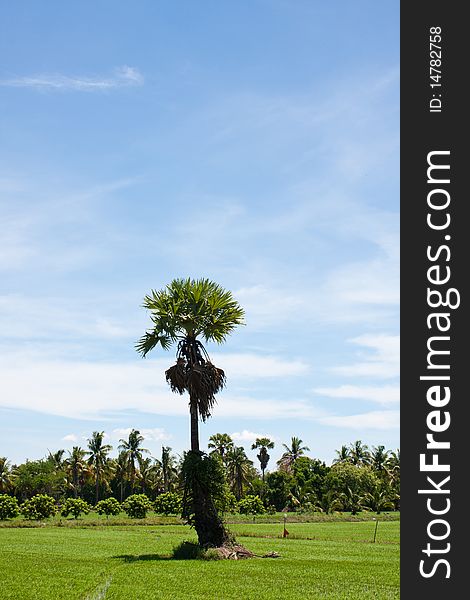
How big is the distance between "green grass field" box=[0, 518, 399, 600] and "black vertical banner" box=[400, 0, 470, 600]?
9.45 metres

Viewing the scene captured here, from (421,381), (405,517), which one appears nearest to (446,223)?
(421,381)

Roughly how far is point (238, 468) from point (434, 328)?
278ft

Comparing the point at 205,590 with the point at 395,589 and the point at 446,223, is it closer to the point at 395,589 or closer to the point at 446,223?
the point at 395,589

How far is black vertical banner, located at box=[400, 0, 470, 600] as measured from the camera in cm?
1013

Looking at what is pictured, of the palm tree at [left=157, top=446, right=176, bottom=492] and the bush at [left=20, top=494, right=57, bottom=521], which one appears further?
the palm tree at [left=157, top=446, right=176, bottom=492]

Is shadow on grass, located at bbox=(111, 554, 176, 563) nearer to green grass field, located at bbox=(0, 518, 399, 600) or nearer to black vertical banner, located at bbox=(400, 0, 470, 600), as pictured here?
green grass field, located at bbox=(0, 518, 399, 600)

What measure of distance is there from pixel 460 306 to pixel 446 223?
137cm

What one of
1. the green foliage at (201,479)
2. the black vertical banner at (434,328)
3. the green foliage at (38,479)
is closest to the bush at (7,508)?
the green foliage at (38,479)

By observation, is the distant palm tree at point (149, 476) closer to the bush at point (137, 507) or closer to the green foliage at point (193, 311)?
the bush at point (137, 507)

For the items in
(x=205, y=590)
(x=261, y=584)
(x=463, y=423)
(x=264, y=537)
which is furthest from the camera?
(x=264, y=537)

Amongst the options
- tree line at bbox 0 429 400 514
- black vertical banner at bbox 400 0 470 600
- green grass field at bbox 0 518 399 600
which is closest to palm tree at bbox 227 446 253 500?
tree line at bbox 0 429 400 514

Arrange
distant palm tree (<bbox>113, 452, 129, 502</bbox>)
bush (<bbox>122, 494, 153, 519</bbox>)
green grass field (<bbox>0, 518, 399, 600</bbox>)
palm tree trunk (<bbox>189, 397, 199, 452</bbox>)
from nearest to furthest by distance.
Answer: green grass field (<bbox>0, 518, 399, 600</bbox>)
palm tree trunk (<bbox>189, 397, 199, 452</bbox>)
bush (<bbox>122, 494, 153, 519</bbox>)
distant palm tree (<bbox>113, 452, 129, 502</bbox>)

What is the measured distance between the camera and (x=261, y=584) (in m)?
21.3

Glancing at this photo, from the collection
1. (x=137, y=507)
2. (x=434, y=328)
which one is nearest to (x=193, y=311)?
(x=434, y=328)
